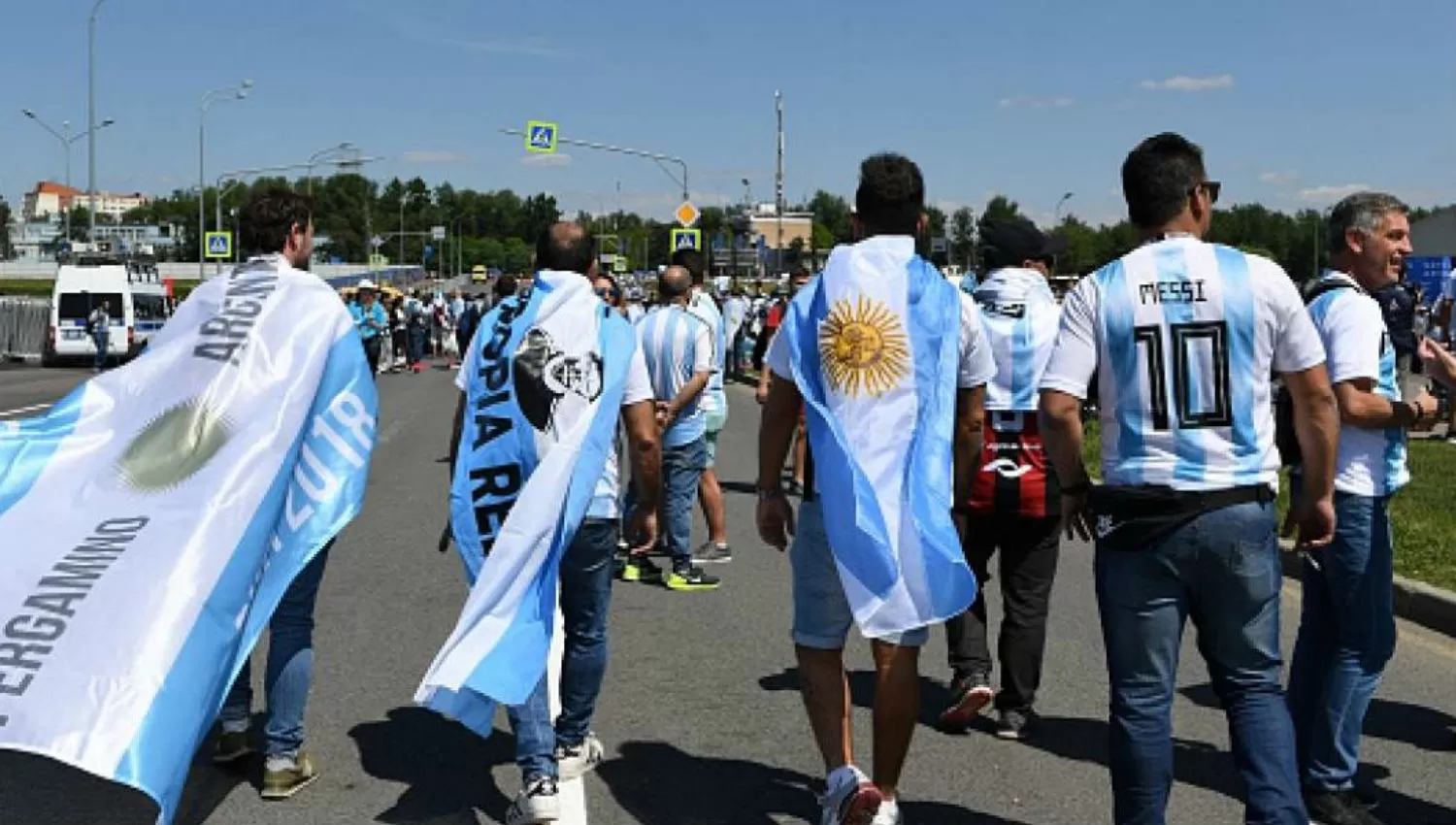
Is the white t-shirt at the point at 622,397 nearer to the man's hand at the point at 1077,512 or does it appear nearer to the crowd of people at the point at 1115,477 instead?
the crowd of people at the point at 1115,477

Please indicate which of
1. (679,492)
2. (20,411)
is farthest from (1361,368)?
(20,411)

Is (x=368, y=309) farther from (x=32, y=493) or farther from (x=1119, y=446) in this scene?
(x=1119, y=446)

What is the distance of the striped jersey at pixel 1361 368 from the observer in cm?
442

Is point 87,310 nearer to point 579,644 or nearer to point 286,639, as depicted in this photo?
point 286,639

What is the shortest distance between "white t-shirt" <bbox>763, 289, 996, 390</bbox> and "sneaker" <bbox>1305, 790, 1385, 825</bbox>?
5.84ft

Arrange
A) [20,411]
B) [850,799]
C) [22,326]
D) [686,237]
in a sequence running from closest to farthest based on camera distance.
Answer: [850,799] → [20,411] → [686,237] → [22,326]

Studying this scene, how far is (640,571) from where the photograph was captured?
9062 mm

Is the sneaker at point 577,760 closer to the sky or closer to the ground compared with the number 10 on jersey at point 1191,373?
closer to the ground

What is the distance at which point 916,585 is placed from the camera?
430 cm

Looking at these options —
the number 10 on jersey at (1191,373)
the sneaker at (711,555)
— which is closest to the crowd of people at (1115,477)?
the number 10 on jersey at (1191,373)

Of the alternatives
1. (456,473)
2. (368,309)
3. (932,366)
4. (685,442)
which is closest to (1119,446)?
(932,366)

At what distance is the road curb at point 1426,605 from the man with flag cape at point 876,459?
4.22 m

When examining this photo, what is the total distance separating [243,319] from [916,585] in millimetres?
2428

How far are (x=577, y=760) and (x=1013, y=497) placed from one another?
6.48ft
